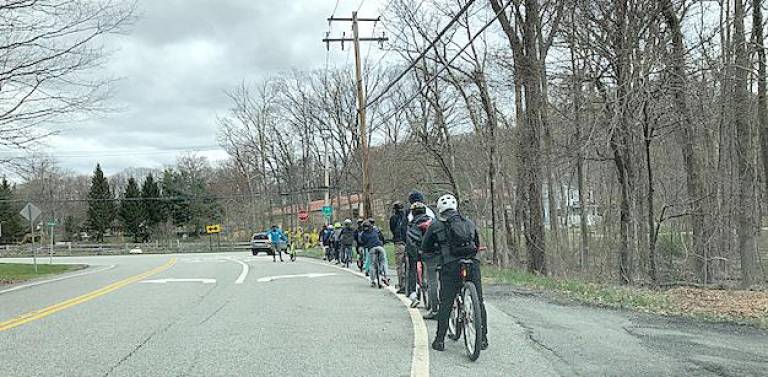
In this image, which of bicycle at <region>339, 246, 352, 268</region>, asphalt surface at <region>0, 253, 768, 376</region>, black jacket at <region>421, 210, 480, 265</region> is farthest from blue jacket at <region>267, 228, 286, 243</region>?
black jacket at <region>421, 210, 480, 265</region>

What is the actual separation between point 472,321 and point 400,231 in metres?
5.84

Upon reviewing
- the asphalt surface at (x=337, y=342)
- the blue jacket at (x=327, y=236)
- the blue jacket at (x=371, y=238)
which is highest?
the blue jacket at (x=371, y=238)

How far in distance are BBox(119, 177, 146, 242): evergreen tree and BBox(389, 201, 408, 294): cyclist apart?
230ft

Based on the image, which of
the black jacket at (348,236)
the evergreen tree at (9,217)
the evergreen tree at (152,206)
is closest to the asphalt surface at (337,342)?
the black jacket at (348,236)

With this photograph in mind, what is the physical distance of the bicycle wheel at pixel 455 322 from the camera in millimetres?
7392

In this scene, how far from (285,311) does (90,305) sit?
12.2 feet

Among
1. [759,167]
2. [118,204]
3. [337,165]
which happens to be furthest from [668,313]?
[118,204]

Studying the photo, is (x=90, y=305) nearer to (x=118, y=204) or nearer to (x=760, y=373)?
(x=760, y=373)

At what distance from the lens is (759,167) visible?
21625 mm

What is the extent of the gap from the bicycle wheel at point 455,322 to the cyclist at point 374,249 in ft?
22.2

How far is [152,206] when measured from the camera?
80.7 metres

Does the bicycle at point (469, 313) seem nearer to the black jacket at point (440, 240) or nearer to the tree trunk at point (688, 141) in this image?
the black jacket at point (440, 240)

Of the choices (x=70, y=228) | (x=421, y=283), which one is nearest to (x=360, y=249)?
(x=421, y=283)

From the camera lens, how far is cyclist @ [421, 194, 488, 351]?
7.02m
